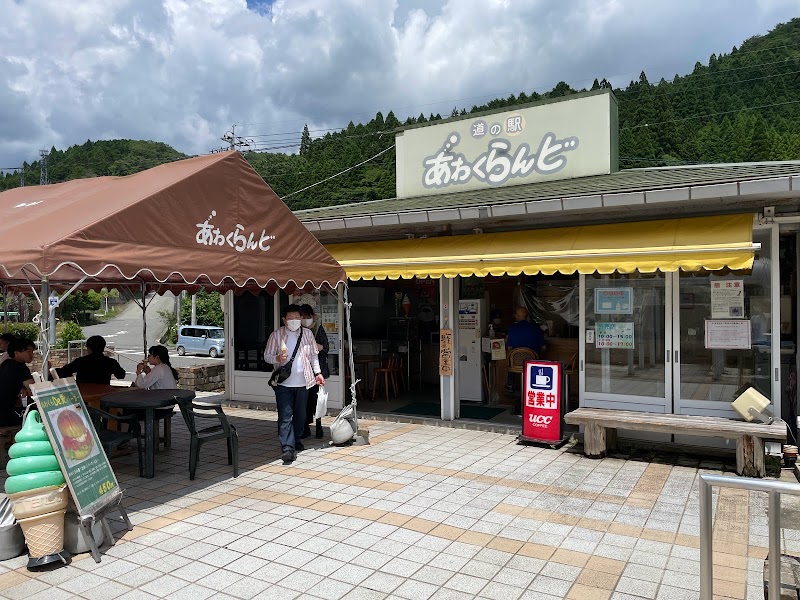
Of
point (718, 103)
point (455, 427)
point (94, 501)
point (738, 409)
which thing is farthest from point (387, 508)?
point (718, 103)

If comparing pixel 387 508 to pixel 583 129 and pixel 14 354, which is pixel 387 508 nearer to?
pixel 14 354

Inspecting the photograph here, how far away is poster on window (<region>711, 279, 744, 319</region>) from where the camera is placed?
6.75 metres

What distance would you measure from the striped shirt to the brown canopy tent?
2.19 ft

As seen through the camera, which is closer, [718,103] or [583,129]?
[583,129]

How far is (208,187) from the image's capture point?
584 centimetres

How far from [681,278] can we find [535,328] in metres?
2.54

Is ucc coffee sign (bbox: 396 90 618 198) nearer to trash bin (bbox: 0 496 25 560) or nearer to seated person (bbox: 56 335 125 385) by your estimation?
seated person (bbox: 56 335 125 385)

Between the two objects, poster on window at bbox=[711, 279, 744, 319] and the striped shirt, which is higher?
poster on window at bbox=[711, 279, 744, 319]

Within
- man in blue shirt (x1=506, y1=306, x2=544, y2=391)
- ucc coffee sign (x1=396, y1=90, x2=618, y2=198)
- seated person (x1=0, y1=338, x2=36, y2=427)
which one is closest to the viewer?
seated person (x1=0, y1=338, x2=36, y2=427)

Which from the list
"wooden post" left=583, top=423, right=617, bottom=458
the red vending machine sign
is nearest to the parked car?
the red vending machine sign

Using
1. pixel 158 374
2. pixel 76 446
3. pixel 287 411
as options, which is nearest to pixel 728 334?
pixel 287 411

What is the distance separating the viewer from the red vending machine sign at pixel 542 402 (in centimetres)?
734

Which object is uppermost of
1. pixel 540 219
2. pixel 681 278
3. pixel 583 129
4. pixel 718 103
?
pixel 718 103

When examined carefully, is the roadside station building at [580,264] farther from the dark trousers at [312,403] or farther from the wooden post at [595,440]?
the dark trousers at [312,403]
